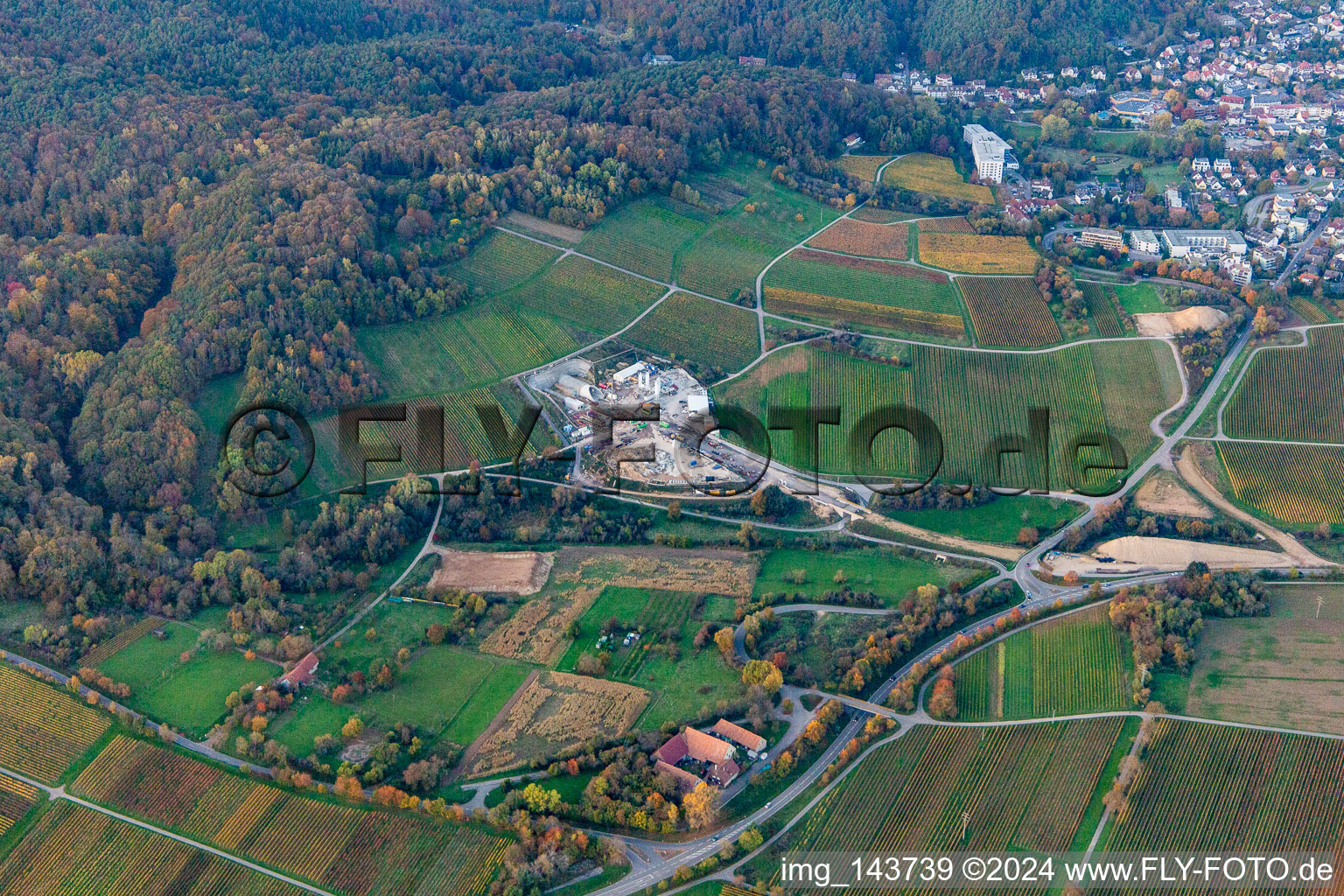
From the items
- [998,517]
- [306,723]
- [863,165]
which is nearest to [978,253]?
[863,165]

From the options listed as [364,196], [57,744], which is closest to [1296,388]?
[364,196]

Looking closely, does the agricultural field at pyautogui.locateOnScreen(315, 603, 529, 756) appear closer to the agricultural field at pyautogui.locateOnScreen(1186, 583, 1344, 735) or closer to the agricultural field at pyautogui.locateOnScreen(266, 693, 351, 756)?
the agricultural field at pyautogui.locateOnScreen(266, 693, 351, 756)

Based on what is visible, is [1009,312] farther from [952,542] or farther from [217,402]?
[217,402]

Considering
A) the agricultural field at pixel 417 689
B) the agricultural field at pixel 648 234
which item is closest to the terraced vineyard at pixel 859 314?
the agricultural field at pixel 648 234

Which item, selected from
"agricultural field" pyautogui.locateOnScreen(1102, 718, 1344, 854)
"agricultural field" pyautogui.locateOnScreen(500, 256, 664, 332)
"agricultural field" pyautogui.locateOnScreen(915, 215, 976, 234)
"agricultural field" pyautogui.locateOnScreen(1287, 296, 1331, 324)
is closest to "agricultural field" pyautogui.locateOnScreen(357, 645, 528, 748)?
"agricultural field" pyautogui.locateOnScreen(1102, 718, 1344, 854)

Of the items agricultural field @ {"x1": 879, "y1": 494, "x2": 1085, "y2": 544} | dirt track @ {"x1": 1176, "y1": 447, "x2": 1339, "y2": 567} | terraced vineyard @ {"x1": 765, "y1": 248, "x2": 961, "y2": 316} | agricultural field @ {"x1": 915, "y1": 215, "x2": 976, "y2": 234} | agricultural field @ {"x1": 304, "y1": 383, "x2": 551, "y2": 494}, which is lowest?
agricultural field @ {"x1": 879, "y1": 494, "x2": 1085, "y2": 544}
